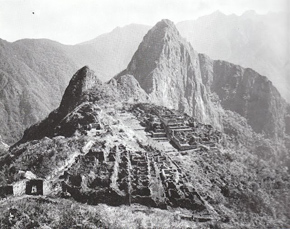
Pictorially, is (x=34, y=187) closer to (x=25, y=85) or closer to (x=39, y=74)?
(x=25, y=85)

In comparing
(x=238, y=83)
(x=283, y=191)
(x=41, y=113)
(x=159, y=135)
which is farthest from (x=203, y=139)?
(x=238, y=83)

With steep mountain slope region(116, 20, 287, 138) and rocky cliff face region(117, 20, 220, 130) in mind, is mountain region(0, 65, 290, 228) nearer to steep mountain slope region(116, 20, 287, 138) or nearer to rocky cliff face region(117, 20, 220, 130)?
steep mountain slope region(116, 20, 287, 138)

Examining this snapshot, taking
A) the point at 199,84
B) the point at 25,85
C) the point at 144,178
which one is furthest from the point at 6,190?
the point at 25,85

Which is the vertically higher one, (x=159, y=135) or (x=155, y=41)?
(x=155, y=41)

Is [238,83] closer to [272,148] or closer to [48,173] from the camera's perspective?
[272,148]

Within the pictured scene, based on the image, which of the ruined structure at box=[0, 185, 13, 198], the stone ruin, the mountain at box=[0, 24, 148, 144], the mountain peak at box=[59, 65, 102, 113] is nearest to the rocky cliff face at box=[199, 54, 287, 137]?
the mountain at box=[0, 24, 148, 144]

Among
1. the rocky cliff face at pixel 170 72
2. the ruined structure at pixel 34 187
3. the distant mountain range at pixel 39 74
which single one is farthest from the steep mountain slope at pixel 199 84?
the ruined structure at pixel 34 187

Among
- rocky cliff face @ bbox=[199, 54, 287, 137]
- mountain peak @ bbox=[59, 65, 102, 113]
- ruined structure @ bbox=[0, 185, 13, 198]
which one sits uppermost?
rocky cliff face @ bbox=[199, 54, 287, 137]
